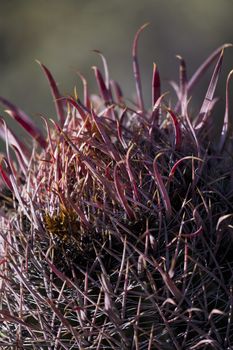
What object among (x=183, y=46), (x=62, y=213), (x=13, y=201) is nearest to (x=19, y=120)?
(x=13, y=201)

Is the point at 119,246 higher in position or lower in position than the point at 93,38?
higher

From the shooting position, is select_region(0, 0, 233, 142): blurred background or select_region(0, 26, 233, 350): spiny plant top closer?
select_region(0, 26, 233, 350): spiny plant top

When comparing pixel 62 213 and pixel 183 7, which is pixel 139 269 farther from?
pixel 183 7

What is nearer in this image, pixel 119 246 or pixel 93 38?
pixel 119 246

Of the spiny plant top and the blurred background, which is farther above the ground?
the spiny plant top
